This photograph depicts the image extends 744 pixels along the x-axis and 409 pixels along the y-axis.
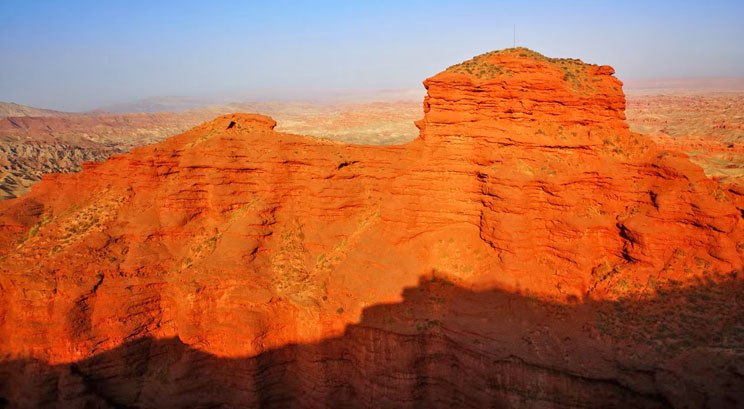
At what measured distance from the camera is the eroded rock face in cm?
1817

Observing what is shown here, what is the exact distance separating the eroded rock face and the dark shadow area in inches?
3.6

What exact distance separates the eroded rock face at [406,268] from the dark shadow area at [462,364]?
9 cm

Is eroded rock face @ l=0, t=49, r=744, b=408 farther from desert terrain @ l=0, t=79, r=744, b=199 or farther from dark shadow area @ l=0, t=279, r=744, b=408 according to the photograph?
desert terrain @ l=0, t=79, r=744, b=199

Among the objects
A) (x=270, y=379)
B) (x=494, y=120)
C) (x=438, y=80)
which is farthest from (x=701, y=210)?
(x=270, y=379)

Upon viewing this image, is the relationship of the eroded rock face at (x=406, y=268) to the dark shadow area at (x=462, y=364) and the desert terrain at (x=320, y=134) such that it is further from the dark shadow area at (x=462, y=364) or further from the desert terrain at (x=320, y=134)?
the desert terrain at (x=320, y=134)

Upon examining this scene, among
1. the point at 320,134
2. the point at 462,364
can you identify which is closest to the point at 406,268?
the point at 462,364

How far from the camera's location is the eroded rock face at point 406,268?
18.2m

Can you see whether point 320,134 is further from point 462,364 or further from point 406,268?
point 462,364

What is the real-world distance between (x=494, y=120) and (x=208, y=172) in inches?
636

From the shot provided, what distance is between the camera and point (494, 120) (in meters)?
22.3

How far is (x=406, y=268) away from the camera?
70.9ft

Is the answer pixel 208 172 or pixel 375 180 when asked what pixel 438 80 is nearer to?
pixel 375 180

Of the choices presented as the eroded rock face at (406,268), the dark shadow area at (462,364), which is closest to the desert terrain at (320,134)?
the eroded rock face at (406,268)

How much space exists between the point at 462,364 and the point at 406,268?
208 inches
